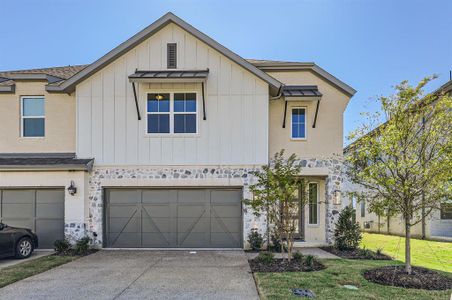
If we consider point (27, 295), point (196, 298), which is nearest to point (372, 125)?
point (196, 298)

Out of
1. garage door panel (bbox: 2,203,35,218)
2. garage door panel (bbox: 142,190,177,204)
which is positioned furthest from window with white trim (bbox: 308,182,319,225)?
garage door panel (bbox: 2,203,35,218)

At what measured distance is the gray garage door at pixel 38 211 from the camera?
456 inches

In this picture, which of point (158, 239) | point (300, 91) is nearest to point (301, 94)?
point (300, 91)

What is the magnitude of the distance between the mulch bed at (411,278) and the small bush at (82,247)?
8539mm

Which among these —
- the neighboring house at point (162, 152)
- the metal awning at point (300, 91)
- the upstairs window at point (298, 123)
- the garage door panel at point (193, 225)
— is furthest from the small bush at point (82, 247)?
the metal awning at point (300, 91)

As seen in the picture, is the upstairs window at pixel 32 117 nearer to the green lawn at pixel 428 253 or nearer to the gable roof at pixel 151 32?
the gable roof at pixel 151 32

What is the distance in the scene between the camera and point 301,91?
39.8 feet

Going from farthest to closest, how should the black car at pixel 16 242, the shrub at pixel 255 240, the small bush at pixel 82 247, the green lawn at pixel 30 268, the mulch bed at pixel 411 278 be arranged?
1. the shrub at pixel 255 240
2. the small bush at pixel 82 247
3. the black car at pixel 16 242
4. the green lawn at pixel 30 268
5. the mulch bed at pixel 411 278

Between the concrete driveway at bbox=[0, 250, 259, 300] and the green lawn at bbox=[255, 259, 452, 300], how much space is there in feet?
1.37

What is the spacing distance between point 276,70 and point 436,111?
6.31 meters

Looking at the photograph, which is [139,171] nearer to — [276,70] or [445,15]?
[276,70]

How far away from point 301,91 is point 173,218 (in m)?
6.55

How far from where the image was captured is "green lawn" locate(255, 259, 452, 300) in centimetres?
635

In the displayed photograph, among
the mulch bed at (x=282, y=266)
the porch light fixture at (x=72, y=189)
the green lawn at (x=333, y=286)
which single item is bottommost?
the mulch bed at (x=282, y=266)
